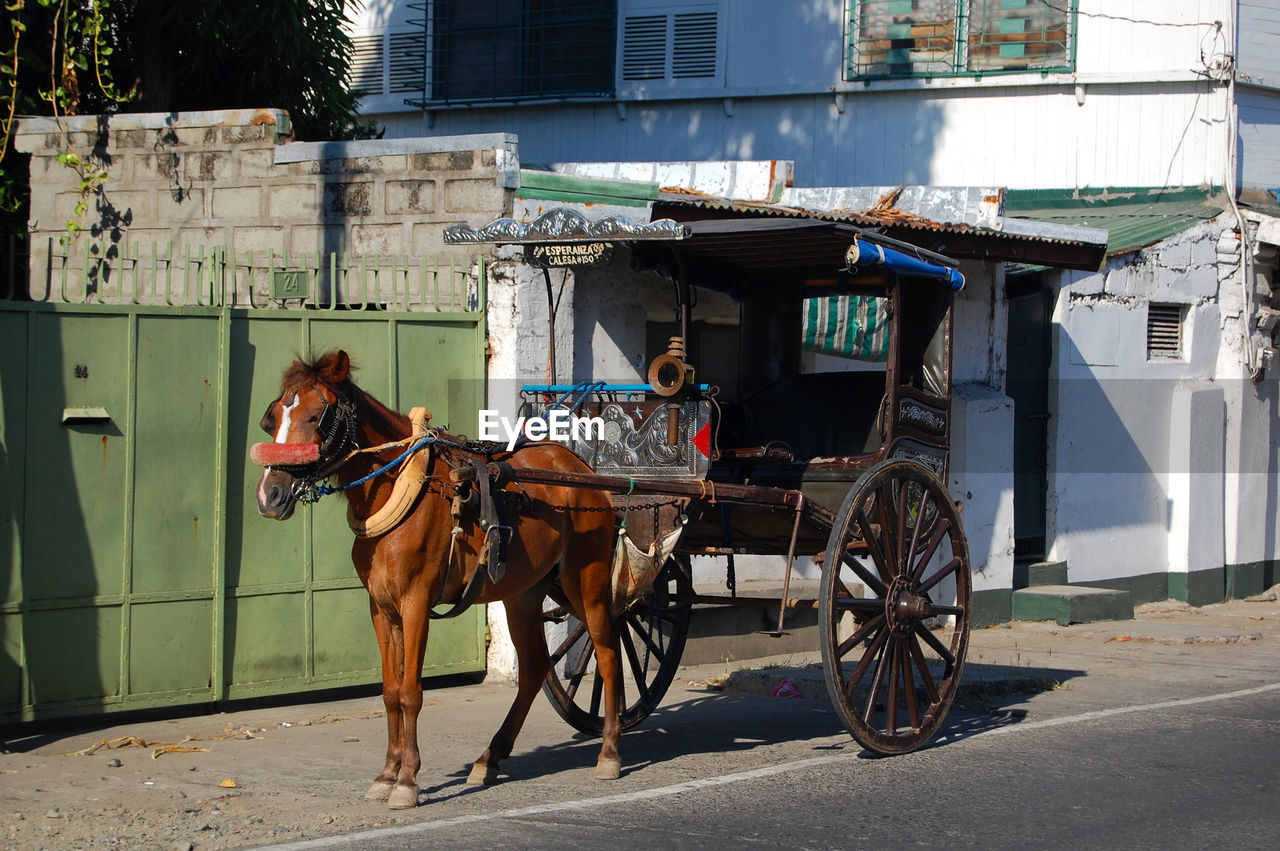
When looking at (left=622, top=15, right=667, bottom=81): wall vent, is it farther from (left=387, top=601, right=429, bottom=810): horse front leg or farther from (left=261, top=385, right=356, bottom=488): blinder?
(left=387, top=601, right=429, bottom=810): horse front leg

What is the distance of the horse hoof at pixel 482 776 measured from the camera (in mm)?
6613

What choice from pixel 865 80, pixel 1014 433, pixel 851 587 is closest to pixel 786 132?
pixel 865 80

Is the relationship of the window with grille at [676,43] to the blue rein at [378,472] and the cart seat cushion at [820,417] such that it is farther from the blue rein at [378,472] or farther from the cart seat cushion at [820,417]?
the blue rein at [378,472]

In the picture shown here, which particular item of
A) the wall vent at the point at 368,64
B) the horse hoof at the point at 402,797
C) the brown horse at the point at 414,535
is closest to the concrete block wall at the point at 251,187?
the brown horse at the point at 414,535

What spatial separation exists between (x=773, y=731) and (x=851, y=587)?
3.19 m

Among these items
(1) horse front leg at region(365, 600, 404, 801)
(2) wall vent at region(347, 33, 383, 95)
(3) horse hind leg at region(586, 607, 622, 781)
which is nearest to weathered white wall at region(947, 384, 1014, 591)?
(3) horse hind leg at region(586, 607, 622, 781)

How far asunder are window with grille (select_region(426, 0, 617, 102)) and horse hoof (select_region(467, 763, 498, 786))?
13264 millimetres

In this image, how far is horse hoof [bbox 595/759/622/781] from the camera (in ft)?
22.0

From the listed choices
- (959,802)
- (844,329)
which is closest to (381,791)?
(959,802)

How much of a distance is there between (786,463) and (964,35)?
11270 mm

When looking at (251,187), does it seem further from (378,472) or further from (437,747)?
(378,472)

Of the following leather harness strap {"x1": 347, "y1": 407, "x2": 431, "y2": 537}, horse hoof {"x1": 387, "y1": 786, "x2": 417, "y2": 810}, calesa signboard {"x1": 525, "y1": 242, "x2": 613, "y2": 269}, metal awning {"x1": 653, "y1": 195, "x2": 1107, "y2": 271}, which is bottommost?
horse hoof {"x1": 387, "y1": 786, "x2": 417, "y2": 810}

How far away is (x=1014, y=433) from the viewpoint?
13.5 metres

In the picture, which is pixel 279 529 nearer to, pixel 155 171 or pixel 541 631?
pixel 541 631
